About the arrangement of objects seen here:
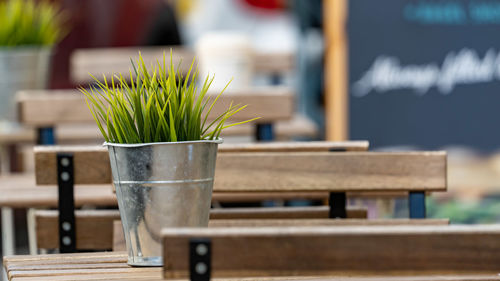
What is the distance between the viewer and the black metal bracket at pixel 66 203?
2.03 meters

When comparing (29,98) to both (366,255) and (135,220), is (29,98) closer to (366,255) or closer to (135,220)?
(135,220)

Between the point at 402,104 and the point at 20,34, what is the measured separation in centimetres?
153

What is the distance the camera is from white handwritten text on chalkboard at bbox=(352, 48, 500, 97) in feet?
12.7

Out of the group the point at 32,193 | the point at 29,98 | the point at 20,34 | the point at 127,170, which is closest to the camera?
the point at 127,170

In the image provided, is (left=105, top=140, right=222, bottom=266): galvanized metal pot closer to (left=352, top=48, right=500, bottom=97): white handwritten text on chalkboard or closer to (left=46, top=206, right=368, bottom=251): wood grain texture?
(left=46, top=206, right=368, bottom=251): wood grain texture

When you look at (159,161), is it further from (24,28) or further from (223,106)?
(24,28)

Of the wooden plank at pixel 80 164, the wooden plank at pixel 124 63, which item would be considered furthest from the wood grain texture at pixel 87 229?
the wooden plank at pixel 124 63

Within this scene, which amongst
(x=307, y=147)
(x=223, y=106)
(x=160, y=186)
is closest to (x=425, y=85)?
(x=223, y=106)

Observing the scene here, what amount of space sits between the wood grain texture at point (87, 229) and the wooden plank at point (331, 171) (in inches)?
13.3

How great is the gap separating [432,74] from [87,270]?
2572 millimetres

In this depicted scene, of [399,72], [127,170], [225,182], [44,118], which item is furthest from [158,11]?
[127,170]

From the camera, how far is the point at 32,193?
2375mm

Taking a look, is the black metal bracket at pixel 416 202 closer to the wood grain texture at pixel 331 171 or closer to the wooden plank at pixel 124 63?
the wood grain texture at pixel 331 171

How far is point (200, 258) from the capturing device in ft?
4.00
